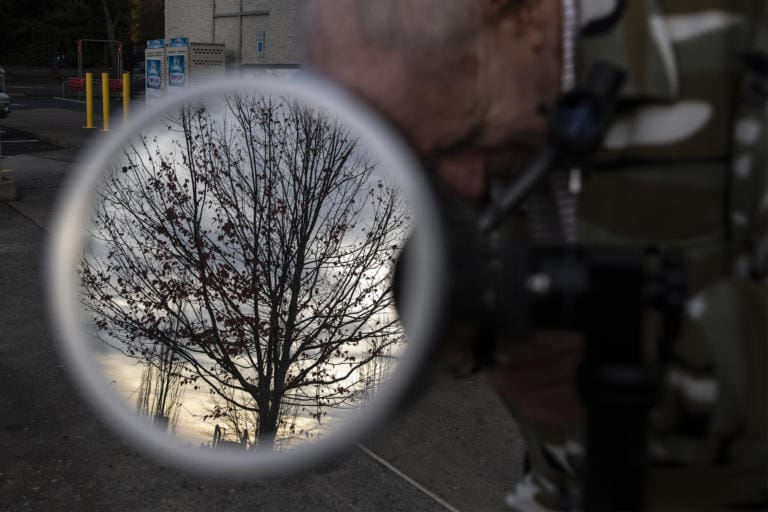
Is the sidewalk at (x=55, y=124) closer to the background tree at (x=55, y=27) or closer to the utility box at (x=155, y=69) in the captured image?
the utility box at (x=155, y=69)

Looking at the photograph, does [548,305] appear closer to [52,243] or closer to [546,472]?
[546,472]

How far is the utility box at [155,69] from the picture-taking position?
1145cm

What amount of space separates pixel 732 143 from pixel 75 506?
2.94 m

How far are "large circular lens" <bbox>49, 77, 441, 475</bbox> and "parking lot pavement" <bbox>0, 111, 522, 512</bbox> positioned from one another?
2.30 m

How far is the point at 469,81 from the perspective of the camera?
885 millimetres

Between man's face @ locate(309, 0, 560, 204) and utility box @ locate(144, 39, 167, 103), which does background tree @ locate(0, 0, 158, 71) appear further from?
man's face @ locate(309, 0, 560, 204)

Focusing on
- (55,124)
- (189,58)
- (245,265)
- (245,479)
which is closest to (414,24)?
(245,265)

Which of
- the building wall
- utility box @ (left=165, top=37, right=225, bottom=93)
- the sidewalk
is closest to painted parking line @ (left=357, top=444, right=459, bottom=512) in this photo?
the building wall

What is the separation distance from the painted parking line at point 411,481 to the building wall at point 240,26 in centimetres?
701

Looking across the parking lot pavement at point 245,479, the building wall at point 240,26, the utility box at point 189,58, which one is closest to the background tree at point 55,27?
the building wall at point 240,26

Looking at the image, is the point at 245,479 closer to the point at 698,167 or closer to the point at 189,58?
the point at 698,167

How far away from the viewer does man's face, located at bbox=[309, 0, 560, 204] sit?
85 cm

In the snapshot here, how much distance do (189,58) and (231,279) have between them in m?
10.2

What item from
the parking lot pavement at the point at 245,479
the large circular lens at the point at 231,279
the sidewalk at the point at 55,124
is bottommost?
the sidewalk at the point at 55,124
